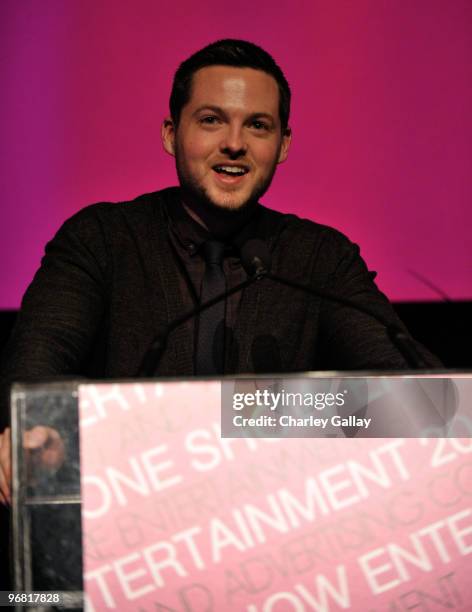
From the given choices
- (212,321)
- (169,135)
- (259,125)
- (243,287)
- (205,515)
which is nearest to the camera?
(205,515)

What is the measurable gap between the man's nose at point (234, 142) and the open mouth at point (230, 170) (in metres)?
0.03

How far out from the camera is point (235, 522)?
0.67 m

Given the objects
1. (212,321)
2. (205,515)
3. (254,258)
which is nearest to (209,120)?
(212,321)

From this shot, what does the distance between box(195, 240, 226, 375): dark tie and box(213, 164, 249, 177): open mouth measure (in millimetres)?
134

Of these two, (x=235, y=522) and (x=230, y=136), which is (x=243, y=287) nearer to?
(x=235, y=522)

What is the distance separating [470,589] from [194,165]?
3.10 ft

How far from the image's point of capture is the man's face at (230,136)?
1.41m

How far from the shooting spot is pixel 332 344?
1376 millimetres

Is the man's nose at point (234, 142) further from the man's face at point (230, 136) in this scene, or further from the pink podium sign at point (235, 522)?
the pink podium sign at point (235, 522)

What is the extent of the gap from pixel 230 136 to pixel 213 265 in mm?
230

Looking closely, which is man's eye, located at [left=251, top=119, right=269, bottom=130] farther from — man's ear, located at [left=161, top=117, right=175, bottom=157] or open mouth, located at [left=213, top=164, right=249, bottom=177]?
man's ear, located at [left=161, top=117, right=175, bottom=157]

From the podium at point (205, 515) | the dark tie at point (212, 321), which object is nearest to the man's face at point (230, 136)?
the dark tie at point (212, 321)

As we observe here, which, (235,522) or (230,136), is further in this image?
(230,136)

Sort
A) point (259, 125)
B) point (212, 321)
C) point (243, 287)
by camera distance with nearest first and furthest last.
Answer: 1. point (243, 287)
2. point (212, 321)
3. point (259, 125)
